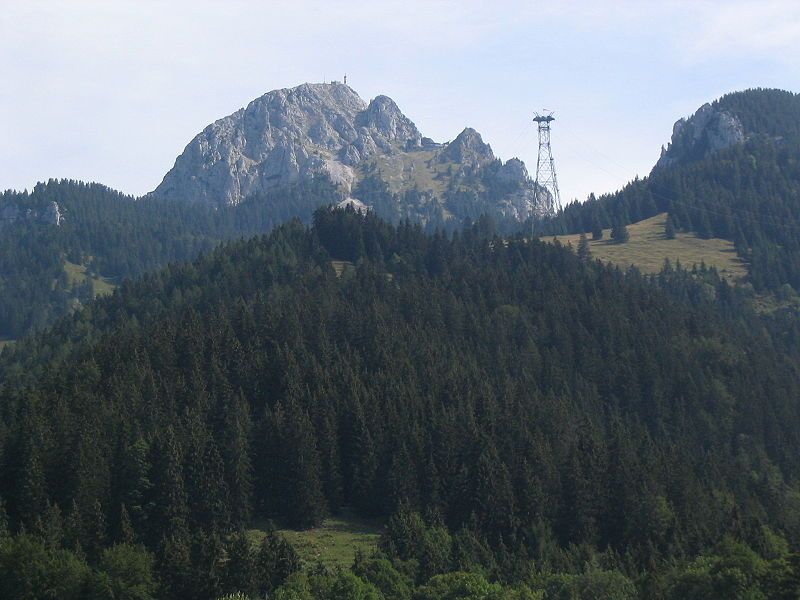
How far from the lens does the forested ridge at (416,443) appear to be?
9981cm

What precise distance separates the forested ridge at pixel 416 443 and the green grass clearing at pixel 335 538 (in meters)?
2.27

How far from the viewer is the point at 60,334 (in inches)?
7598

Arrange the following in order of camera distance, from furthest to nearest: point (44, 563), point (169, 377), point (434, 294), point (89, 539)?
point (434, 294)
point (169, 377)
point (89, 539)
point (44, 563)

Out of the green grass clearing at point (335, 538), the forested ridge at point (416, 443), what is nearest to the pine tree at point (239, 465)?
the forested ridge at point (416, 443)

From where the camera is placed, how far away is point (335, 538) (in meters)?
112

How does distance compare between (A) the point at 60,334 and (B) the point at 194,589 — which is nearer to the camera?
(B) the point at 194,589

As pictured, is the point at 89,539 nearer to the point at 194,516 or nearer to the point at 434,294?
the point at 194,516

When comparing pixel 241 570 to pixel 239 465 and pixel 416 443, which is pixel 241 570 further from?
pixel 416 443

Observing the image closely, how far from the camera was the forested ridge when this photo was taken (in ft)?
327

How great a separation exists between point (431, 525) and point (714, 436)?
197 feet

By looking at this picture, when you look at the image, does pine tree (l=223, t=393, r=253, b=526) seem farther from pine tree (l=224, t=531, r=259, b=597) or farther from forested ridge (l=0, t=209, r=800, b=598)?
pine tree (l=224, t=531, r=259, b=597)

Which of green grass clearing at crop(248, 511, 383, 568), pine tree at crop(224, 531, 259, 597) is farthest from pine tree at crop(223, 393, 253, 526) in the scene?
pine tree at crop(224, 531, 259, 597)

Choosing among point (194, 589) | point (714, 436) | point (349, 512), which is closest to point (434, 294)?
point (714, 436)

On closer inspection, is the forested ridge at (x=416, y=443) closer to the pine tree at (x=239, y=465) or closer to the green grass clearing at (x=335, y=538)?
the pine tree at (x=239, y=465)
